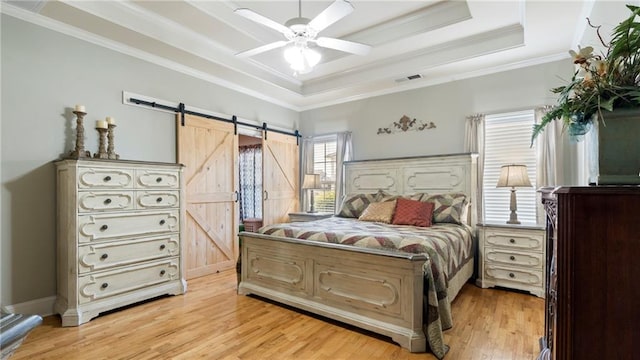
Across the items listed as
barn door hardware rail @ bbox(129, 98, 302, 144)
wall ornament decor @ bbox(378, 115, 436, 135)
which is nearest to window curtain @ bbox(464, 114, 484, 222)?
wall ornament decor @ bbox(378, 115, 436, 135)

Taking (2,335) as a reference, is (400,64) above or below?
above

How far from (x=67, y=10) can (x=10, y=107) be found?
1006mm

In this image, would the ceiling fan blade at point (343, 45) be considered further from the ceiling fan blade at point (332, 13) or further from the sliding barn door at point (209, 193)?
the sliding barn door at point (209, 193)

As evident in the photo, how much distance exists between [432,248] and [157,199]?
2805 mm

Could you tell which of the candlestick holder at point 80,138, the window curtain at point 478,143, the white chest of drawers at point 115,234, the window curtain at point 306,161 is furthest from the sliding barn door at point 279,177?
the window curtain at point 478,143

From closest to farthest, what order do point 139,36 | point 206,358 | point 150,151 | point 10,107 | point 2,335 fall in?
point 2,335, point 206,358, point 10,107, point 139,36, point 150,151

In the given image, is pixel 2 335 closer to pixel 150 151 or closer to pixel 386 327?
pixel 386 327

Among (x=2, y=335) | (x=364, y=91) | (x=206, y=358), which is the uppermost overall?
(x=364, y=91)

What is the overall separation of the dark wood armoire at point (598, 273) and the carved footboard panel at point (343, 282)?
1.18 metres

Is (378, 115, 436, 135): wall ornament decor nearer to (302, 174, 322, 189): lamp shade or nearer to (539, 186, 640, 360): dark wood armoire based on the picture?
(302, 174, 322, 189): lamp shade

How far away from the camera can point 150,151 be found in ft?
12.1

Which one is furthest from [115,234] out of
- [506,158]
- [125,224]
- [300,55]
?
[506,158]

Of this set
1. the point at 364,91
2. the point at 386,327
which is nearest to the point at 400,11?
the point at 364,91

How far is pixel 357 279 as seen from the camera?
2551 millimetres
